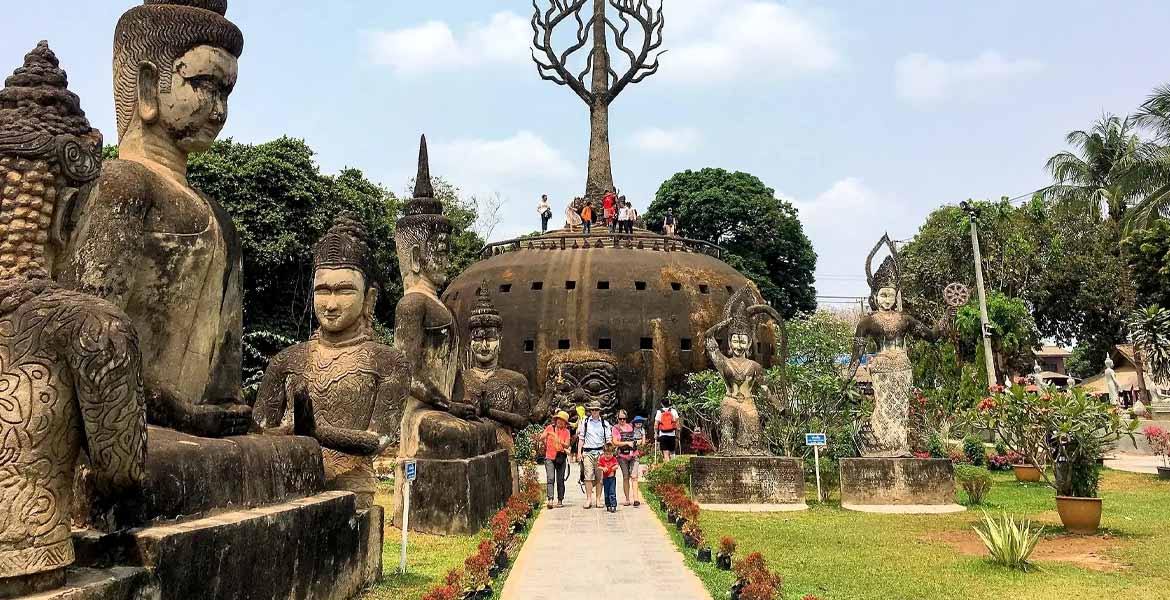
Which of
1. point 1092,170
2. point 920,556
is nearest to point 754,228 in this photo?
point 1092,170

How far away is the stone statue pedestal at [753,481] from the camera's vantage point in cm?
1377

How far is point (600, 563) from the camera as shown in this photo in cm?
891

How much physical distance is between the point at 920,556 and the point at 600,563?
313 centimetres

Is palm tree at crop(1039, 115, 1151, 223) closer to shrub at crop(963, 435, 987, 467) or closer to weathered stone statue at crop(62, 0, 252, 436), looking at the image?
shrub at crop(963, 435, 987, 467)

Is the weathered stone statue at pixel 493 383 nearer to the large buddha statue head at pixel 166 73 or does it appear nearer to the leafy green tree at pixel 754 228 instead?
the large buddha statue head at pixel 166 73

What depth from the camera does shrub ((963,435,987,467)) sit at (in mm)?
21219

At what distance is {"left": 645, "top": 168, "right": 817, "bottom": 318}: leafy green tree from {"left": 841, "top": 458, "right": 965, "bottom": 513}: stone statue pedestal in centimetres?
3233

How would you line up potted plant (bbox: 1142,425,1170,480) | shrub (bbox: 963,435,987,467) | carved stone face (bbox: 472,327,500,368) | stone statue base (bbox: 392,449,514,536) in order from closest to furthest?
stone statue base (bbox: 392,449,514,536), carved stone face (bbox: 472,327,500,368), potted plant (bbox: 1142,425,1170,480), shrub (bbox: 963,435,987,467)

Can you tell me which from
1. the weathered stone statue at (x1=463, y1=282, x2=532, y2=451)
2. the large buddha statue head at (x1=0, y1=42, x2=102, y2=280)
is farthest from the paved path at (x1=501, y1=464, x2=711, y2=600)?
the large buddha statue head at (x1=0, y1=42, x2=102, y2=280)

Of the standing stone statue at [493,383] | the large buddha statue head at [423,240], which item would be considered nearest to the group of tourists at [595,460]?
the standing stone statue at [493,383]

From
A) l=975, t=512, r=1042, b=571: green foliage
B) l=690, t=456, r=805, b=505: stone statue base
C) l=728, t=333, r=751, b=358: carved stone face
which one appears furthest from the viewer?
l=728, t=333, r=751, b=358: carved stone face

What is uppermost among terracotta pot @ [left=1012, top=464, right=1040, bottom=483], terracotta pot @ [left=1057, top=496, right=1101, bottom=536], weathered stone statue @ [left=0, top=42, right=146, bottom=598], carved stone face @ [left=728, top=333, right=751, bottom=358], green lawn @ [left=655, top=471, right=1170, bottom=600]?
carved stone face @ [left=728, top=333, right=751, bottom=358]

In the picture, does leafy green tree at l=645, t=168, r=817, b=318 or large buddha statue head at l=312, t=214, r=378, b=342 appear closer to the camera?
large buddha statue head at l=312, t=214, r=378, b=342

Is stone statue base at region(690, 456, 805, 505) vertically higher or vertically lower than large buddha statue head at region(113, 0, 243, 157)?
lower
